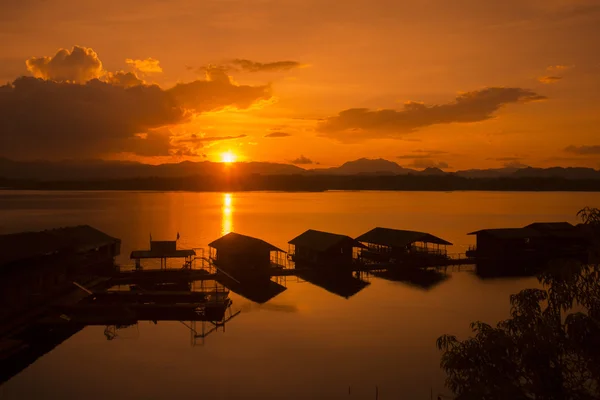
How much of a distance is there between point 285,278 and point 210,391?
25827 millimetres

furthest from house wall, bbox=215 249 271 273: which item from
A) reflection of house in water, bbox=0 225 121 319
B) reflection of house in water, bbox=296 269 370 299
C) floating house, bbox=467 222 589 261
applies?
floating house, bbox=467 222 589 261

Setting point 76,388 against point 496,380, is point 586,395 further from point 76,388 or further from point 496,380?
point 76,388

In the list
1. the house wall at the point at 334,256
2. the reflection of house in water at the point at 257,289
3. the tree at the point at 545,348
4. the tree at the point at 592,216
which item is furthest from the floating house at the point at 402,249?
the tree at the point at 545,348

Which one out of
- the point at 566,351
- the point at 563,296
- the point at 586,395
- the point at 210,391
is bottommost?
the point at 210,391

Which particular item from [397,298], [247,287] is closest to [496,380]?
[397,298]

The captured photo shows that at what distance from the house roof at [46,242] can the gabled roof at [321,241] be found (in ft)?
65.4

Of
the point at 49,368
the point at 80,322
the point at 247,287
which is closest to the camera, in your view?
the point at 49,368

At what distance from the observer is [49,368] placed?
2411cm

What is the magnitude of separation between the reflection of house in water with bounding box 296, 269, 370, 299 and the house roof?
772 inches

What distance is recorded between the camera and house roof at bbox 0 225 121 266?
103 ft

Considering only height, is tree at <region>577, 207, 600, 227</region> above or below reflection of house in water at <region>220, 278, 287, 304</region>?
above

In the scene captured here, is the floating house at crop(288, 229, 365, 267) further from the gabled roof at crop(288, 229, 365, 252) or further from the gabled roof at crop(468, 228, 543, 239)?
the gabled roof at crop(468, 228, 543, 239)

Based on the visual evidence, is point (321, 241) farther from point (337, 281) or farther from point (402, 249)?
point (402, 249)

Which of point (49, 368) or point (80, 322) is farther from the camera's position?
point (80, 322)
